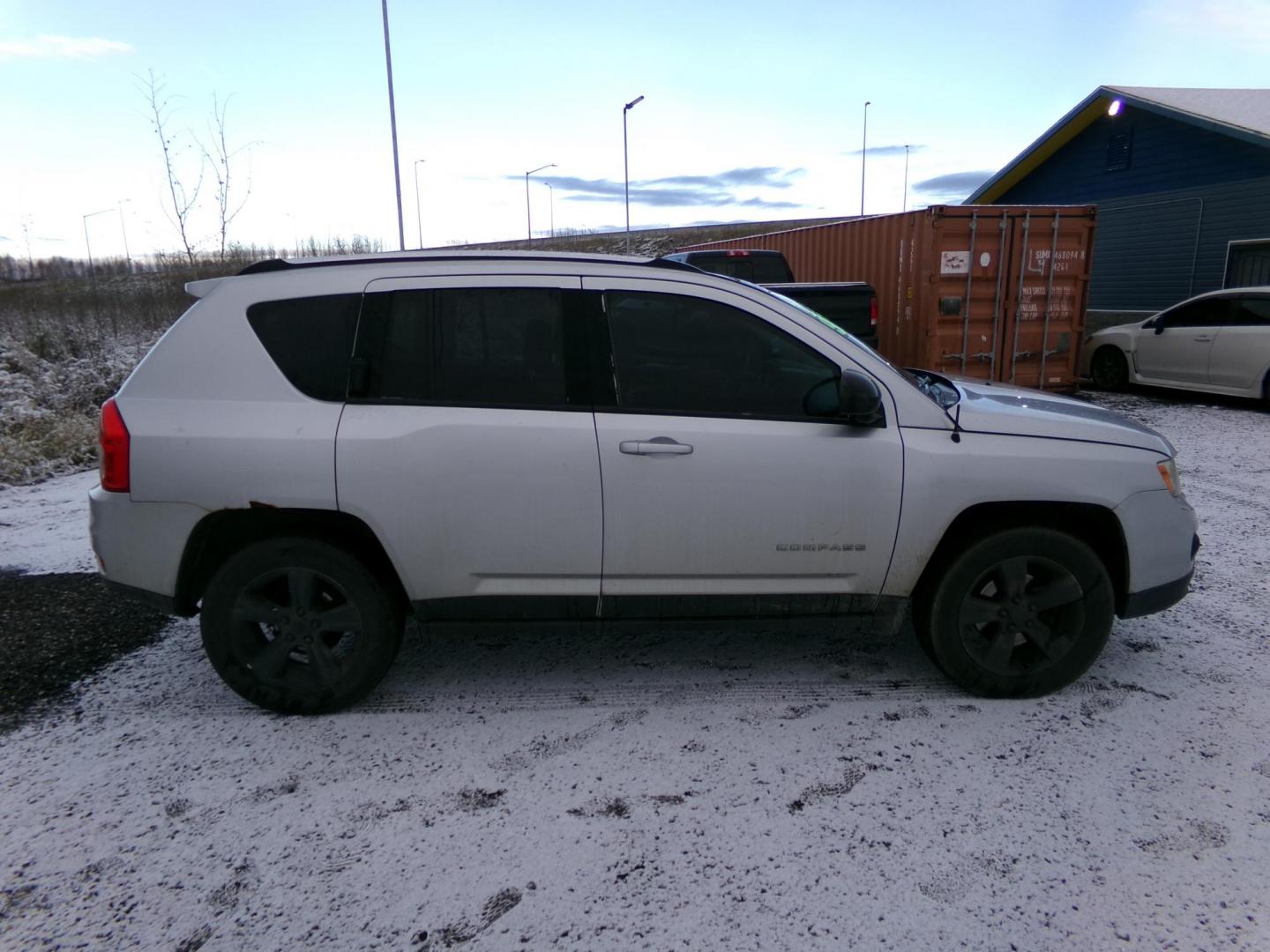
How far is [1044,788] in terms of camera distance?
295 cm

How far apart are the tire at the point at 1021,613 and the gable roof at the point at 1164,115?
51.6 feet

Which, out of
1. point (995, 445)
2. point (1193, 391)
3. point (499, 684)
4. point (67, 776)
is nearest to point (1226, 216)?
point (1193, 391)

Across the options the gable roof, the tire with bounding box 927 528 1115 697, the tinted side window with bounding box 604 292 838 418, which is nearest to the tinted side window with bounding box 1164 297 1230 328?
the gable roof

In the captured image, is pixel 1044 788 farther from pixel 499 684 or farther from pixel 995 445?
pixel 499 684

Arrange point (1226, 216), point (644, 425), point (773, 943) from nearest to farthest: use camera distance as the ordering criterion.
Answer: point (773, 943) → point (644, 425) → point (1226, 216)

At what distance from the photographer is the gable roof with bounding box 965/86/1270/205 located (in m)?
15.6

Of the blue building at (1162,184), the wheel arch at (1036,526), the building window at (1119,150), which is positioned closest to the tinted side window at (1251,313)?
the blue building at (1162,184)

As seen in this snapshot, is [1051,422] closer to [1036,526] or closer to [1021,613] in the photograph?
[1036,526]

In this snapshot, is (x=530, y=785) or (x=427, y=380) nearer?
(x=530, y=785)

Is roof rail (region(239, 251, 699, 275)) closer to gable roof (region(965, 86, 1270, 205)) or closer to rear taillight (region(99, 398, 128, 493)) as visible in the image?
rear taillight (region(99, 398, 128, 493))

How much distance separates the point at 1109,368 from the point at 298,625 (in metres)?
13.6

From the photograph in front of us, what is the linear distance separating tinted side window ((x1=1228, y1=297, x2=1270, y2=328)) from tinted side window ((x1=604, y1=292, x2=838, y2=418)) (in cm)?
1069

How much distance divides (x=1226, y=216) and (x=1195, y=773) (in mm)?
17482

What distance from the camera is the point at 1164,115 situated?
16.9 metres
